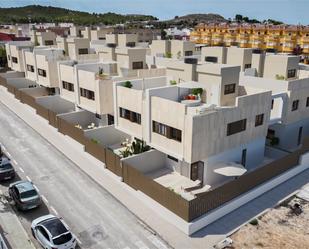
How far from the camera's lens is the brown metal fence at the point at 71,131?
95.1 feet

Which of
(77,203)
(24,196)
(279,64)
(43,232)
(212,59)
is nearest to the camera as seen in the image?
(43,232)

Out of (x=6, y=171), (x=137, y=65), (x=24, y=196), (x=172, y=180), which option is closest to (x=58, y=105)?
(x=137, y=65)

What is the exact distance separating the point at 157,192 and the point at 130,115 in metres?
9.73

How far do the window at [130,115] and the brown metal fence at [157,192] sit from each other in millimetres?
5488

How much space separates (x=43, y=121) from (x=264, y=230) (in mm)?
27124

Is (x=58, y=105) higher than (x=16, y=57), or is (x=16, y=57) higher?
(x=16, y=57)

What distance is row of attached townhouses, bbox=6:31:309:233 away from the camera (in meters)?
23.4

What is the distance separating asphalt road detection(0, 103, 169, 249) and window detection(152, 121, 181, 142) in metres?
6.06

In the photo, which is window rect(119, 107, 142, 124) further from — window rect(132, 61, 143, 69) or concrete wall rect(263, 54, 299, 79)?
concrete wall rect(263, 54, 299, 79)

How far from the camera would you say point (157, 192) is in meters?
20.6

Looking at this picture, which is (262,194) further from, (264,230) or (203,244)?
(203,244)

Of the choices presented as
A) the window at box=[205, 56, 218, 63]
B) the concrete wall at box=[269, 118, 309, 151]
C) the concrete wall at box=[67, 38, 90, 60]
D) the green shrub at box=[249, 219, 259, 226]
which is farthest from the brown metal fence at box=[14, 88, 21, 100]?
the green shrub at box=[249, 219, 259, 226]

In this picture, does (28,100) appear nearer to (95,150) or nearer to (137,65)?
(137,65)

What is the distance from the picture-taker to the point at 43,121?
37.3m
